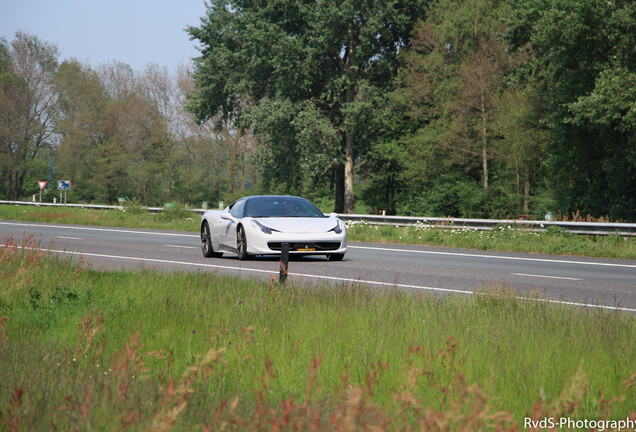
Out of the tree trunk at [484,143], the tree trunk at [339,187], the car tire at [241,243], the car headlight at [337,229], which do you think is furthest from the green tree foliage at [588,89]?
the tree trunk at [339,187]

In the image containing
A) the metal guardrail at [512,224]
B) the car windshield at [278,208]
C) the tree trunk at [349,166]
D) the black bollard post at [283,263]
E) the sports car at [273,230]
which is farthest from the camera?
the tree trunk at [349,166]

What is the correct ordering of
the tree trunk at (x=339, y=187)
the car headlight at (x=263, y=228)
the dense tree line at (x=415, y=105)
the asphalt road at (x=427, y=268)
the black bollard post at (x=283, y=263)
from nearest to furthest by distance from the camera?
1. the black bollard post at (x=283, y=263)
2. the asphalt road at (x=427, y=268)
3. the car headlight at (x=263, y=228)
4. the dense tree line at (x=415, y=105)
5. the tree trunk at (x=339, y=187)

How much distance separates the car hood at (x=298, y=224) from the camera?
54.3 ft

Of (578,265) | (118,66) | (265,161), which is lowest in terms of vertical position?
(578,265)

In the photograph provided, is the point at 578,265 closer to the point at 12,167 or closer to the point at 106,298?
the point at 106,298

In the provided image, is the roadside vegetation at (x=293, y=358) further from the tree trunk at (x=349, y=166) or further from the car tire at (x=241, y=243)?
the tree trunk at (x=349, y=166)

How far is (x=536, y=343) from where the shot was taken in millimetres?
6375

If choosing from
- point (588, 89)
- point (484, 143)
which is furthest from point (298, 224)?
point (484, 143)

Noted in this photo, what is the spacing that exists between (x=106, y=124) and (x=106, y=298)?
77.2 metres

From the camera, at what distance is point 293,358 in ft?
19.5

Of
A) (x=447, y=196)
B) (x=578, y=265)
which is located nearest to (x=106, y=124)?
(x=447, y=196)

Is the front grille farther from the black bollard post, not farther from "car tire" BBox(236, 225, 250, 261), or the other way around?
the black bollard post

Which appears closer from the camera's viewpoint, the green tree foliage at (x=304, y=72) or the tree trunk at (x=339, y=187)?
the green tree foliage at (x=304, y=72)

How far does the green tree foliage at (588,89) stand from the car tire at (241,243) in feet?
56.7
